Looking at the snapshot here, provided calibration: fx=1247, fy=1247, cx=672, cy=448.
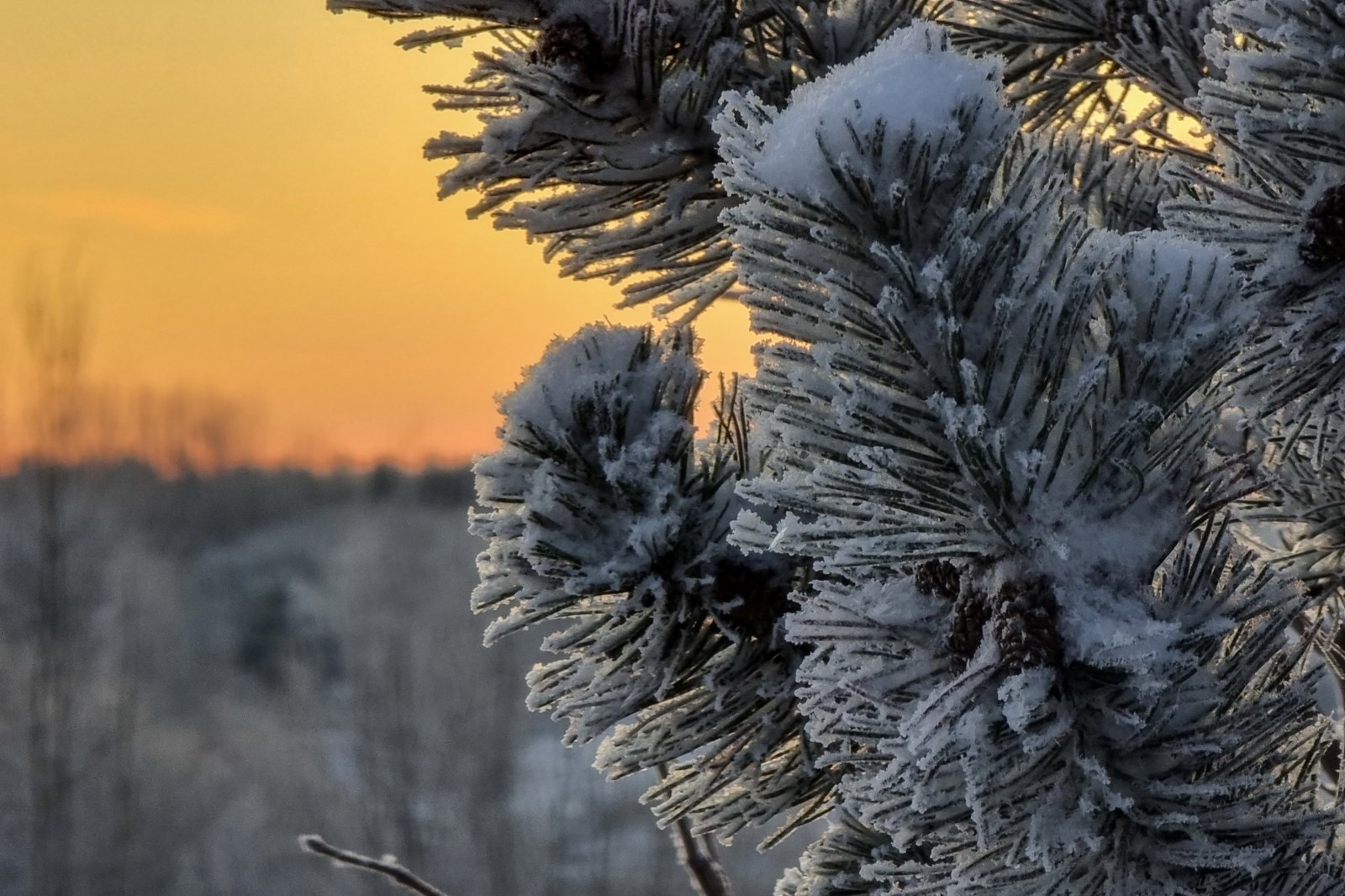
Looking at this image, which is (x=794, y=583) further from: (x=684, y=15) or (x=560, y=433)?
(x=684, y=15)

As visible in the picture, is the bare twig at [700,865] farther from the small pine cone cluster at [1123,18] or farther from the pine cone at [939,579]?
the small pine cone cluster at [1123,18]

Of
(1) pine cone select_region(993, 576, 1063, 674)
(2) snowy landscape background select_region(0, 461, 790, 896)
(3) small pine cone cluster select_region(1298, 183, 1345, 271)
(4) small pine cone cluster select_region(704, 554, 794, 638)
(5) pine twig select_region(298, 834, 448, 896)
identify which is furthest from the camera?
(2) snowy landscape background select_region(0, 461, 790, 896)

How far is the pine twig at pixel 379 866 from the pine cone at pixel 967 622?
1.47ft

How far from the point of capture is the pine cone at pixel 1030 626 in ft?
1.36

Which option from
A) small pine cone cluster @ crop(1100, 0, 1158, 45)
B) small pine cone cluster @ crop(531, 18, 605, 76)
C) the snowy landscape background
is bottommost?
the snowy landscape background

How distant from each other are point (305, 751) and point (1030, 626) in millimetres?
9653

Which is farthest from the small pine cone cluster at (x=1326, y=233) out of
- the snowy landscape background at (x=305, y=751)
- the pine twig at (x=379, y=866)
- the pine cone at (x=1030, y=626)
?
the snowy landscape background at (x=305, y=751)

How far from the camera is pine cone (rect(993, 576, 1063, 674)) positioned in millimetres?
416

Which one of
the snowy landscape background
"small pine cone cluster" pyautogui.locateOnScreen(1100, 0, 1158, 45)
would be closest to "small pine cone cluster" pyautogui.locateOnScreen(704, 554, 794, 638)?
"small pine cone cluster" pyautogui.locateOnScreen(1100, 0, 1158, 45)

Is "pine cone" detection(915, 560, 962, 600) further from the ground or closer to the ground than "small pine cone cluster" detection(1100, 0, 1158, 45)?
closer to the ground

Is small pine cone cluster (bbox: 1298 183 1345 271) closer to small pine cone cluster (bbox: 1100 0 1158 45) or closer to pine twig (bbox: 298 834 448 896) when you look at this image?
small pine cone cluster (bbox: 1100 0 1158 45)

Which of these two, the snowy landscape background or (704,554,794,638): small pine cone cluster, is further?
the snowy landscape background

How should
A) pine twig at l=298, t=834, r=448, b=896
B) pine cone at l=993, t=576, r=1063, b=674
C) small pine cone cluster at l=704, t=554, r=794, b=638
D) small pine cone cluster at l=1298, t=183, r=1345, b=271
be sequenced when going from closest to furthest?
1. pine cone at l=993, t=576, r=1063, b=674
2. small pine cone cluster at l=1298, t=183, r=1345, b=271
3. small pine cone cluster at l=704, t=554, r=794, b=638
4. pine twig at l=298, t=834, r=448, b=896

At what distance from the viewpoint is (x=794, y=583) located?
0.64 meters
